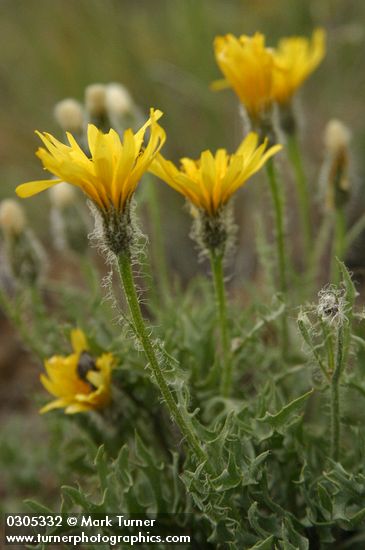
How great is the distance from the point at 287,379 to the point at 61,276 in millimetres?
2088

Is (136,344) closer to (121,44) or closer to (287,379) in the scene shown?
(287,379)

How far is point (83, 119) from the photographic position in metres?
2.62

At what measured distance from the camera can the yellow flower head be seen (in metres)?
1.96

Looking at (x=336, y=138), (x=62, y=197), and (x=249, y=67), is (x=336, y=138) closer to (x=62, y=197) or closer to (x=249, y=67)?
(x=249, y=67)

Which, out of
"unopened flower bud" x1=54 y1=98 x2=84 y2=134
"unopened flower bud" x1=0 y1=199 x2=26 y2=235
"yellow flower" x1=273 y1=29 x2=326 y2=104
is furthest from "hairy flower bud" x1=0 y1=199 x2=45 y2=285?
"yellow flower" x1=273 y1=29 x2=326 y2=104

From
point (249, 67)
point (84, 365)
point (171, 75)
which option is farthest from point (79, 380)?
point (171, 75)

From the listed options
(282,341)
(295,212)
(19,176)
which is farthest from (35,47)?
(282,341)

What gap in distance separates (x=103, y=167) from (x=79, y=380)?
747 mm

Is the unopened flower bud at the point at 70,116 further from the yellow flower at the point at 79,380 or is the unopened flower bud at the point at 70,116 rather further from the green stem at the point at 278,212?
the yellow flower at the point at 79,380

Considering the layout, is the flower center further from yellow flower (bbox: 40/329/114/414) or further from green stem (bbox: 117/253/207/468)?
green stem (bbox: 117/253/207/468)

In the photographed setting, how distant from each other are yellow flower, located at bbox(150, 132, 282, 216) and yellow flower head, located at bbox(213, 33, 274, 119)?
357 millimetres

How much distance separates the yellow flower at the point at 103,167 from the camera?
1.38 m

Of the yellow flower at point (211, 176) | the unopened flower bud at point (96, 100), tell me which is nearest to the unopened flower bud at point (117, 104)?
the unopened flower bud at point (96, 100)

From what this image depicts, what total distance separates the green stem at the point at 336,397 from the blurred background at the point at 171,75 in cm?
209
